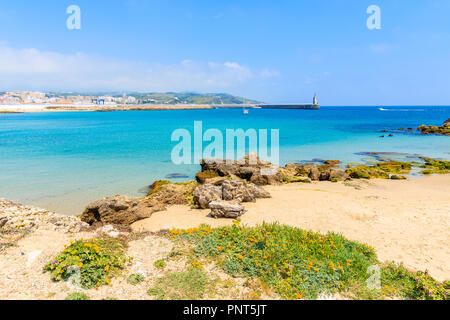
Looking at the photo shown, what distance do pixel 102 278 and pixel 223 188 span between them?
9627mm

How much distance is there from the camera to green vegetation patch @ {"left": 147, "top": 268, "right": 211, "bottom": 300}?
6.49m

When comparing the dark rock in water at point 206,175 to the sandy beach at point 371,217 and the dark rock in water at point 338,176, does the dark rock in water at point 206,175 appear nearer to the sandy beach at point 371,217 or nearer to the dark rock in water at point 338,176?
the sandy beach at point 371,217

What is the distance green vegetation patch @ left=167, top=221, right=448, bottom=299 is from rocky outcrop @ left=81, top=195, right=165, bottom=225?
11.8ft

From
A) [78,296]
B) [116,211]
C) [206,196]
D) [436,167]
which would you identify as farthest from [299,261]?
[436,167]

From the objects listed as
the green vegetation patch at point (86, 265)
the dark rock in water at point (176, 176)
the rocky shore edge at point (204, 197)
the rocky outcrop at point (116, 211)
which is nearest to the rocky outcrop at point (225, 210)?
the rocky shore edge at point (204, 197)

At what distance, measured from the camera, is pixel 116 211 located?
12.7 meters

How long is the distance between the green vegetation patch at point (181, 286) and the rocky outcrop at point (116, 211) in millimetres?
6194

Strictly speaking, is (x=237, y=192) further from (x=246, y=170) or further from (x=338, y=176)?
(x=338, y=176)

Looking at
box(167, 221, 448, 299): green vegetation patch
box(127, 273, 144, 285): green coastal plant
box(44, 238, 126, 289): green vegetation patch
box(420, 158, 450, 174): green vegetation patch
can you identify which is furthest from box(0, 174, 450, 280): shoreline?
box(420, 158, 450, 174): green vegetation patch

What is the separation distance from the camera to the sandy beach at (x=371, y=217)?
959cm

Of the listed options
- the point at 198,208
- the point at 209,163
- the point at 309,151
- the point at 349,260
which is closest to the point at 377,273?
the point at 349,260

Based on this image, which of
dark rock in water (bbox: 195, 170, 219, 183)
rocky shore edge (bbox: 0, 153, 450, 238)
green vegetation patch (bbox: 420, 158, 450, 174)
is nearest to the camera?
rocky shore edge (bbox: 0, 153, 450, 238)

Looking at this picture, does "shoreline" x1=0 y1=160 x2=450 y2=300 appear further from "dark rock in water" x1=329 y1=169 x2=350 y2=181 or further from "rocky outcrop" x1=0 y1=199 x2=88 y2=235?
"dark rock in water" x1=329 y1=169 x2=350 y2=181
